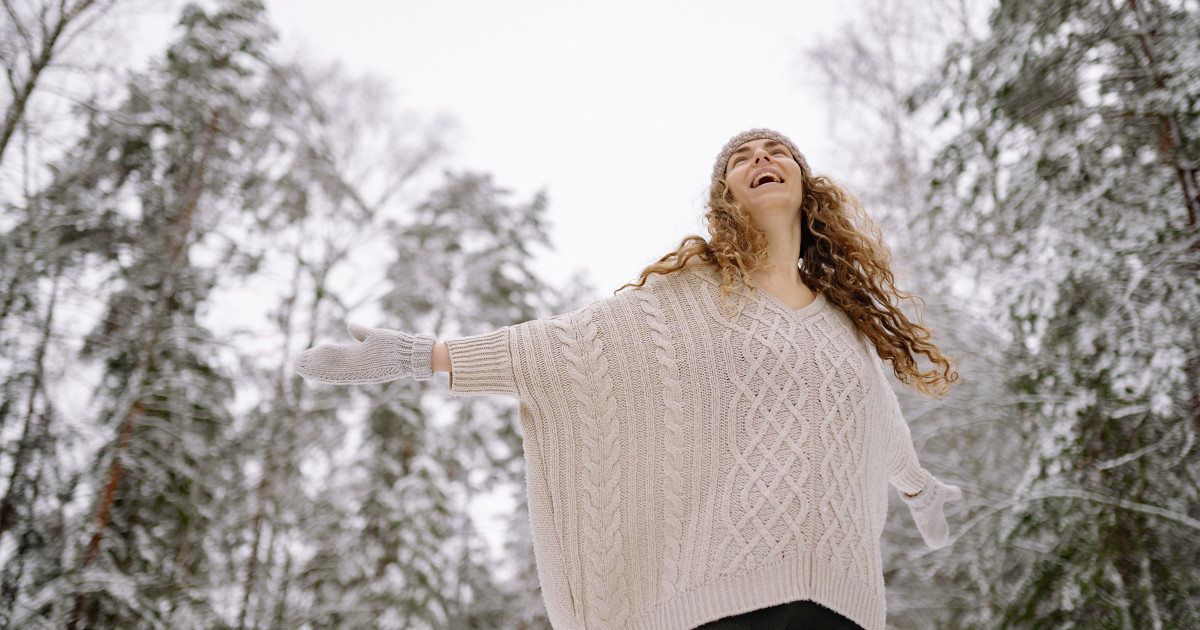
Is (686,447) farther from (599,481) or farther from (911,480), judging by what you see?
(911,480)

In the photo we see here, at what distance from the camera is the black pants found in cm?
156

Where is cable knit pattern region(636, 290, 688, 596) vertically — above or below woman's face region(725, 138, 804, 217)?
below

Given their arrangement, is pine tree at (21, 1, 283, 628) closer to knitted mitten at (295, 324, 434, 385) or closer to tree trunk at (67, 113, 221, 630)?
tree trunk at (67, 113, 221, 630)

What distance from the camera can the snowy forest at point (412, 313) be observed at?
3.46 metres

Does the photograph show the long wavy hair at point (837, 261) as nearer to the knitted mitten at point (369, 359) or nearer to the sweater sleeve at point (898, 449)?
the sweater sleeve at point (898, 449)

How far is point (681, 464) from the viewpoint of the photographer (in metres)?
1.65

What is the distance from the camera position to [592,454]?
1677mm

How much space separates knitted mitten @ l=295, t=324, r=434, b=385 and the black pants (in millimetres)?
801

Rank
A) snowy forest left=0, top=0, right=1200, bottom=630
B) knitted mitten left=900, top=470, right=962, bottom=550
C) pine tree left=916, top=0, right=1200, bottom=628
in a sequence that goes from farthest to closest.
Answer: snowy forest left=0, top=0, right=1200, bottom=630 < pine tree left=916, top=0, right=1200, bottom=628 < knitted mitten left=900, top=470, right=962, bottom=550

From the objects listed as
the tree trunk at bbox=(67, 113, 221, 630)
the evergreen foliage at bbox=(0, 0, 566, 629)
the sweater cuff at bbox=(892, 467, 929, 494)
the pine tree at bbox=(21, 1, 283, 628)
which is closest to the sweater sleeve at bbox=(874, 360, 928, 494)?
the sweater cuff at bbox=(892, 467, 929, 494)

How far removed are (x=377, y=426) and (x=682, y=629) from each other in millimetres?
6841

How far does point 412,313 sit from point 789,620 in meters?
6.58

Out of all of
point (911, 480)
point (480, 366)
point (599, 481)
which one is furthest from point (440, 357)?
point (911, 480)

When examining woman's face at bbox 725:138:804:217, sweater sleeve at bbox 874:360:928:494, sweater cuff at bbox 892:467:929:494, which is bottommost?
sweater cuff at bbox 892:467:929:494
